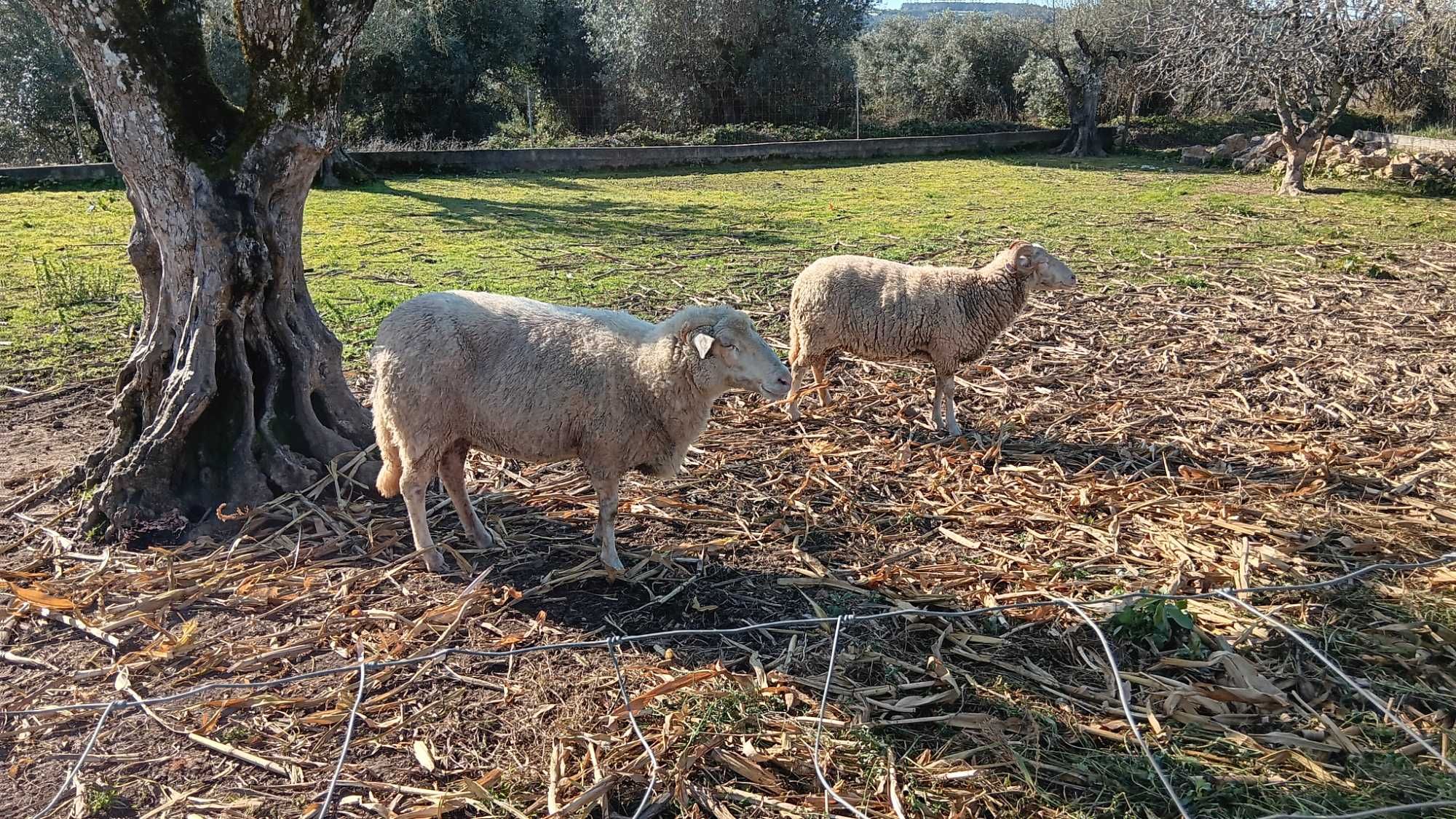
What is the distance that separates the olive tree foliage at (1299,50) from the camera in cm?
1655

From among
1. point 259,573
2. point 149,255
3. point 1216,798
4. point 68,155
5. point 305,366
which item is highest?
point 68,155

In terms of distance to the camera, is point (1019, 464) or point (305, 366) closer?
→ point (305, 366)

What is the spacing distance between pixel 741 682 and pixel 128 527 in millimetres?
3661

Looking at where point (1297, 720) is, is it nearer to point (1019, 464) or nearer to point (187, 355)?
point (1019, 464)

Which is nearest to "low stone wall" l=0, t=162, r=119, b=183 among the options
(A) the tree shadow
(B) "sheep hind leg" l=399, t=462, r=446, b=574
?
(A) the tree shadow

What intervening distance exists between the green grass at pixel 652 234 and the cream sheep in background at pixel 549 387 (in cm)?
342

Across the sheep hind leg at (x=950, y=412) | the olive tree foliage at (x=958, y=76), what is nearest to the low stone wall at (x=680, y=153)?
the olive tree foliage at (x=958, y=76)

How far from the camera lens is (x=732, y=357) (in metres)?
5.07

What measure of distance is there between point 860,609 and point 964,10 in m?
39.8

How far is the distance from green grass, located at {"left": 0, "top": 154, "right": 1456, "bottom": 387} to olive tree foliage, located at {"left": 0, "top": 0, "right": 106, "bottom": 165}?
24.5 ft

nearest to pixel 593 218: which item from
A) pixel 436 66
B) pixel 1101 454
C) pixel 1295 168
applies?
pixel 1101 454

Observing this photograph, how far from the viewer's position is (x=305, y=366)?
5.94 metres

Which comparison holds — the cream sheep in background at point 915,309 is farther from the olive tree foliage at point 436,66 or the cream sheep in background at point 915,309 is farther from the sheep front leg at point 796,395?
the olive tree foliage at point 436,66

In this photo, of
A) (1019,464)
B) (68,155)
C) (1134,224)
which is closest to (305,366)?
(1019,464)
